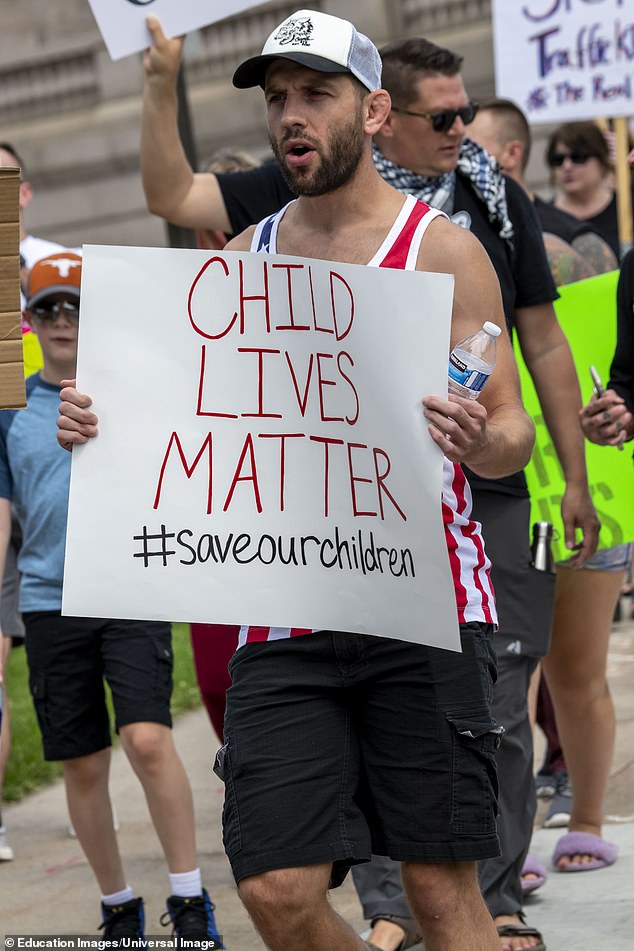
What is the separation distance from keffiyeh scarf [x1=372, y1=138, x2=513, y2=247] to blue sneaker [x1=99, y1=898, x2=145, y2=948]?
7.13ft

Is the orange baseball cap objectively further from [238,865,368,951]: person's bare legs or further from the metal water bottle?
[238,865,368,951]: person's bare legs

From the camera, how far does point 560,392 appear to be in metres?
4.41

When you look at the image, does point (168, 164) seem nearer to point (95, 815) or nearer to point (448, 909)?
point (95, 815)

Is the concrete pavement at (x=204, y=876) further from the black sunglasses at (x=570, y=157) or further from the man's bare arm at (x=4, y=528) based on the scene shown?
the black sunglasses at (x=570, y=157)

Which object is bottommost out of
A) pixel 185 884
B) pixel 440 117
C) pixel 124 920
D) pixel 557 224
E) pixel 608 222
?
pixel 124 920

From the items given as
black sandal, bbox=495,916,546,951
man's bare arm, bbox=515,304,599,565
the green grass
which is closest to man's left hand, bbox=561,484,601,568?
man's bare arm, bbox=515,304,599,565

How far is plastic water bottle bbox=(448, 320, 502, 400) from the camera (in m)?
3.07

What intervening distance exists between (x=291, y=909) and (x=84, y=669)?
71.4 inches

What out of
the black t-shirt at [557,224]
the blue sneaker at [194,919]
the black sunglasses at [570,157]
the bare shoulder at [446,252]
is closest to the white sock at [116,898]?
the blue sneaker at [194,919]

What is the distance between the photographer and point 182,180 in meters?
4.33

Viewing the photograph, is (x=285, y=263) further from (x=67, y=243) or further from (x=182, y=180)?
(x=67, y=243)

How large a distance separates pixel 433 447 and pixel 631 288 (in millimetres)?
1462

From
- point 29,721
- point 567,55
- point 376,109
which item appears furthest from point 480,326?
point 567,55

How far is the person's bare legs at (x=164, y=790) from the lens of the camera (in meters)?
4.50
